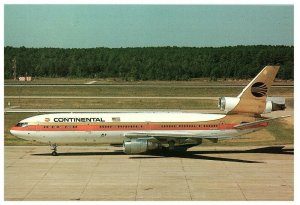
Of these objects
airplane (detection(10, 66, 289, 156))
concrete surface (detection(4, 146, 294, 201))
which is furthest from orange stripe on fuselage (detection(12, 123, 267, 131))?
concrete surface (detection(4, 146, 294, 201))

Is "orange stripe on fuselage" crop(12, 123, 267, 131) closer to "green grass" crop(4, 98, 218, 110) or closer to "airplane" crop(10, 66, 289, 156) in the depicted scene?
"airplane" crop(10, 66, 289, 156)

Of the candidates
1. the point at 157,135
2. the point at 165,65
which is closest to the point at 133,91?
the point at 157,135

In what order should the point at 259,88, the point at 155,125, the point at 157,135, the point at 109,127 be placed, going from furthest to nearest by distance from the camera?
the point at 259,88 < the point at 155,125 < the point at 109,127 < the point at 157,135

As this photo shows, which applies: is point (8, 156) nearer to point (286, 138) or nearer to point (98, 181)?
point (98, 181)

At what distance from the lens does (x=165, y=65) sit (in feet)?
574

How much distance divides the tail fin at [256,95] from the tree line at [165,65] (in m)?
103

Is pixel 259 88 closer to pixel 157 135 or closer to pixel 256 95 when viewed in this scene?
pixel 256 95

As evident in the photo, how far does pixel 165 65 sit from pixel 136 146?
431 ft

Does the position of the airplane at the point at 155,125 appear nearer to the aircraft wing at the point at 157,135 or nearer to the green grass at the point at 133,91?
the aircraft wing at the point at 157,135

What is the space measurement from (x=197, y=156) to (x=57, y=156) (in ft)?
43.6

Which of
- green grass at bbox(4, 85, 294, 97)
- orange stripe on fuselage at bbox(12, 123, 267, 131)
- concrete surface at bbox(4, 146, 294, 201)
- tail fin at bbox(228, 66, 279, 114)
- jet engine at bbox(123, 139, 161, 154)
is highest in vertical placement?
tail fin at bbox(228, 66, 279, 114)

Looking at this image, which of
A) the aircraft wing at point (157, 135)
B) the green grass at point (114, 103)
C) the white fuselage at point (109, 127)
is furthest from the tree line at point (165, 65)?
the aircraft wing at point (157, 135)

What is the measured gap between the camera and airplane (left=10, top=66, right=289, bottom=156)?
46.8 metres

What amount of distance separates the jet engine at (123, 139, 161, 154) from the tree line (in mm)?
106571
